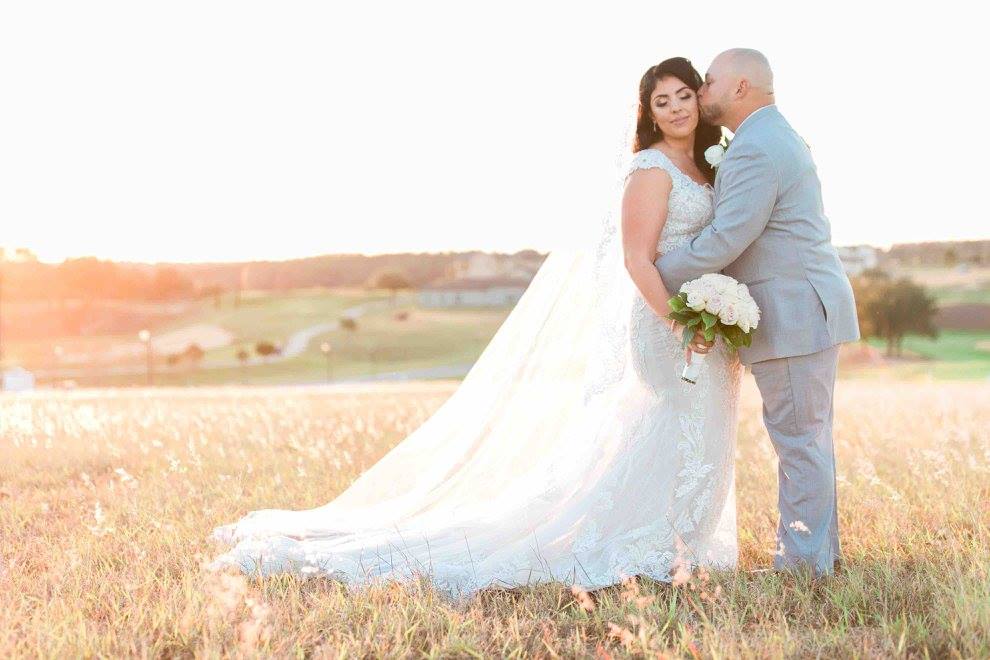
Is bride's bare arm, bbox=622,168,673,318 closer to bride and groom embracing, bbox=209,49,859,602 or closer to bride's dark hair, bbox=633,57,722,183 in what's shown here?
bride and groom embracing, bbox=209,49,859,602

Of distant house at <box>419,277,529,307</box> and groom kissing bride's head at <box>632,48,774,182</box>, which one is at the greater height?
groom kissing bride's head at <box>632,48,774,182</box>

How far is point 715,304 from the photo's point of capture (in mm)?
4613

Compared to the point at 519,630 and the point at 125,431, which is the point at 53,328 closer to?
the point at 125,431

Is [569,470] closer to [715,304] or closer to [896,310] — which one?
[715,304]

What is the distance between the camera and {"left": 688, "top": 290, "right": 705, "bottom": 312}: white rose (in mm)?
4660

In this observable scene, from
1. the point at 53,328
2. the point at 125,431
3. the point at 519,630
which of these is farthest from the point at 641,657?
the point at 53,328

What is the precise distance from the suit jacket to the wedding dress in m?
0.30


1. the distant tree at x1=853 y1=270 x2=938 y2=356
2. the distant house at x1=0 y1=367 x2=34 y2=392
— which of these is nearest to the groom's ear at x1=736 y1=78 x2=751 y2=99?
the distant house at x1=0 y1=367 x2=34 y2=392

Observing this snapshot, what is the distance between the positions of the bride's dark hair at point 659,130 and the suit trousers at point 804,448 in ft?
3.90

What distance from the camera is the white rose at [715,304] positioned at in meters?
4.61

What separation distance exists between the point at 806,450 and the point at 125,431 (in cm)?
794

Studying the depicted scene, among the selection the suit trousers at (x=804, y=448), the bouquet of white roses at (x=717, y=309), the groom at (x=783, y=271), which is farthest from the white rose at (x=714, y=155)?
the suit trousers at (x=804, y=448)

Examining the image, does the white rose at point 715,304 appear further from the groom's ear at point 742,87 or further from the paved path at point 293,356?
Result: the paved path at point 293,356

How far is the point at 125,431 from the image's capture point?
10367 millimetres
